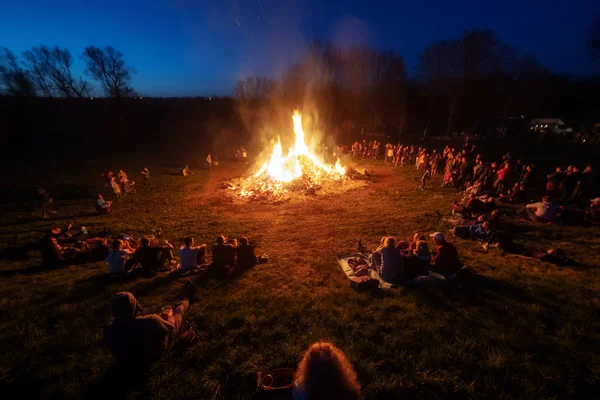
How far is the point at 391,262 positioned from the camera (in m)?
7.05

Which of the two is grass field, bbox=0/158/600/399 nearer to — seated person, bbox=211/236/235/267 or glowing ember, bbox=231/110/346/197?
seated person, bbox=211/236/235/267

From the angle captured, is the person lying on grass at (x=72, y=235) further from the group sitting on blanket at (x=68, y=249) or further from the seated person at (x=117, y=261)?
the seated person at (x=117, y=261)

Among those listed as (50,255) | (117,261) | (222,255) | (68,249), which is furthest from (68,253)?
(222,255)

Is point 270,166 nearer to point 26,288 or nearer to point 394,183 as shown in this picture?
point 394,183

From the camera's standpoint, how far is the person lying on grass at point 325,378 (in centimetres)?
233

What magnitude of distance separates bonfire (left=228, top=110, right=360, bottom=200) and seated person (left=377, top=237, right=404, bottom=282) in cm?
1027

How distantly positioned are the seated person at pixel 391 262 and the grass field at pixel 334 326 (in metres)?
0.57

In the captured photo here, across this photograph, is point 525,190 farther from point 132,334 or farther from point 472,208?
point 132,334

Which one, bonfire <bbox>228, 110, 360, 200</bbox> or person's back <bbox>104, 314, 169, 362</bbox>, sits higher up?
bonfire <bbox>228, 110, 360, 200</bbox>

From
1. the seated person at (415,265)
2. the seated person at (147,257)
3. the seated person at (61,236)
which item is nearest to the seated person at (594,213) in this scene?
the seated person at (415,265)

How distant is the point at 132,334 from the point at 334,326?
352cm

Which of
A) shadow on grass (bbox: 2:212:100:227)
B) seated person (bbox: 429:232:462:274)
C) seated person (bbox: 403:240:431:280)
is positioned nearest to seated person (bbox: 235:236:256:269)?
seated person (bbox: 403:240:431:280)

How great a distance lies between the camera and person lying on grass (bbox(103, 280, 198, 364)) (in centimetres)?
427

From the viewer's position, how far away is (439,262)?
7289 mm
